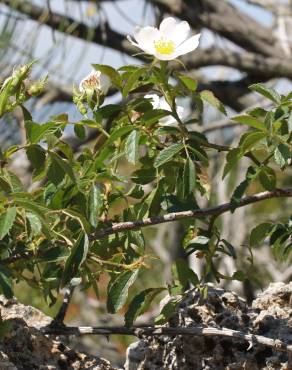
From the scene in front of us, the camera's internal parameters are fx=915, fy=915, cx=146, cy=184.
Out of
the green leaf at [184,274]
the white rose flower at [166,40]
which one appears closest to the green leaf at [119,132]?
the white rose flower at [166,40]

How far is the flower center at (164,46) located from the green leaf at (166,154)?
0.44ft

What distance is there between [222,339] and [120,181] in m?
0.27

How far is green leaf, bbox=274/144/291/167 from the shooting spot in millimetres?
1179

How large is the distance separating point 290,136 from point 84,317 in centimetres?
375

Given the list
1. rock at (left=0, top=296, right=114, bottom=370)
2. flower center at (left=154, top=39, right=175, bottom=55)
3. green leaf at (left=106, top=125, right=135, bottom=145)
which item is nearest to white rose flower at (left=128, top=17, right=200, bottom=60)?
flower center at (left=154, top=39, right=175, bottom=55)

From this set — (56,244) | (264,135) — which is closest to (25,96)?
(56,244)

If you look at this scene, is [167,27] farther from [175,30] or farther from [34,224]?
[34,224]

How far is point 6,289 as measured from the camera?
1.12 m

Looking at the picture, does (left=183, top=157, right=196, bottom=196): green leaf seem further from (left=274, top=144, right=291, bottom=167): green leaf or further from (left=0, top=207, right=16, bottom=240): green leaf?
(left=0, top=207, right=16, bottom=240): green leaf

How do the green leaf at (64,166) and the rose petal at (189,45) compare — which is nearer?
the green leaf at (64,166)

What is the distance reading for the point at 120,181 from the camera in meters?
1.26

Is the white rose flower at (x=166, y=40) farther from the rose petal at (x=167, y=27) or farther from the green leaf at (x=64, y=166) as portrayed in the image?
the green leaf at (x=64, y=166)

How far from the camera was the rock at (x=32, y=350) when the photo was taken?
49.0 inches

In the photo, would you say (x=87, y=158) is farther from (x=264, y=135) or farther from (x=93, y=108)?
(x=264, y=135)
